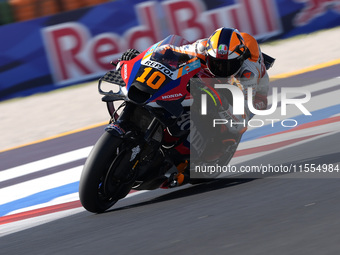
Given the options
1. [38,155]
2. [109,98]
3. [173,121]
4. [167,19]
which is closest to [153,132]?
[173,121]

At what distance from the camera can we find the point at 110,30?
39.7 ft

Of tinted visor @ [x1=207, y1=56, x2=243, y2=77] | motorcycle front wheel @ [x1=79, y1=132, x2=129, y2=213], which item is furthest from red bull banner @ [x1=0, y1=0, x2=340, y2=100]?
motorcycle front wheel @ [x1=79, y1=132, x2=129, y2=213]

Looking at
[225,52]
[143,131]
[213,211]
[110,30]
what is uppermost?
[110,30]

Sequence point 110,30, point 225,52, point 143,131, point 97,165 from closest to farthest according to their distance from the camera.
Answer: point 97,165 → point 143,131 → point 225,52 → point 110,30

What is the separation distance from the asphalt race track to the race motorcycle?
26cm

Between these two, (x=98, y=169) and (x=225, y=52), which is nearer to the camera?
(x=98, y=169)

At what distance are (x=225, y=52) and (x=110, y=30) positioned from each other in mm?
7152

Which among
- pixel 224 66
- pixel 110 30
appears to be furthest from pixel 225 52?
pixel 110 30

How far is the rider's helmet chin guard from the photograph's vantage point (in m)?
5.22

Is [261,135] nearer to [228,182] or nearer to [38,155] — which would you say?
[228,182]

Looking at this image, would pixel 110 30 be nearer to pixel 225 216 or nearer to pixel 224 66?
pixel 224 66

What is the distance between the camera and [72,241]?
15.1 feet

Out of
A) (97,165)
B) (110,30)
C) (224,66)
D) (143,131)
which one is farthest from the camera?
(110,30)

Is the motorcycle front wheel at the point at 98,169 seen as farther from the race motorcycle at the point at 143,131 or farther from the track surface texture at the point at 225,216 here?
the track surface texture at the point at 225,216
